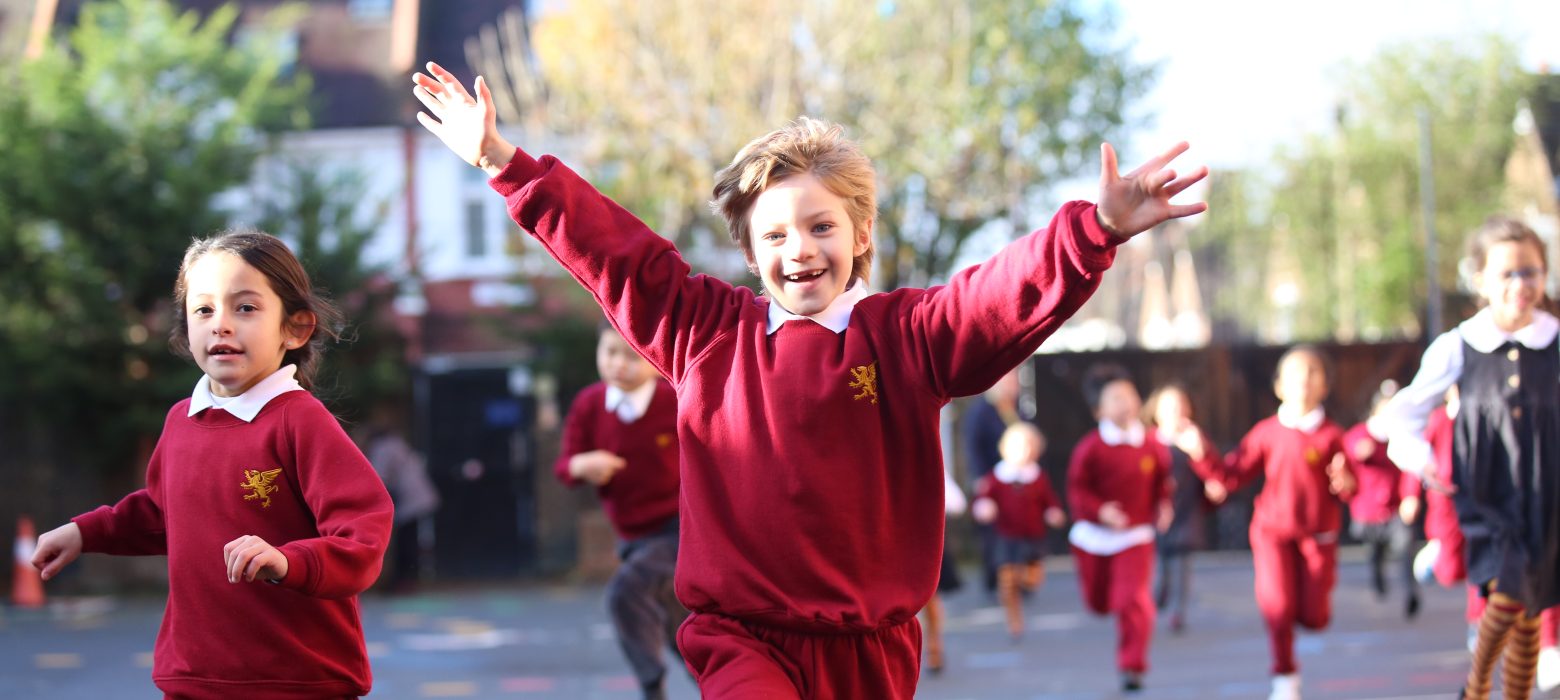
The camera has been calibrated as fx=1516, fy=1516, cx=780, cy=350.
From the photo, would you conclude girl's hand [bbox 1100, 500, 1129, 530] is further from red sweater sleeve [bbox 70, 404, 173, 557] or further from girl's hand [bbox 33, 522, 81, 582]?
girl's hand [bbox 33, 522, 81, 582]

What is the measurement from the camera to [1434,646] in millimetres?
9656

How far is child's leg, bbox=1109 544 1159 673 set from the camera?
7.90 meters

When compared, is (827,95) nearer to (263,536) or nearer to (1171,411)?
(1171,411)

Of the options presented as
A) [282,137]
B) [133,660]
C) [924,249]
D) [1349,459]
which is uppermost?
[282,137]

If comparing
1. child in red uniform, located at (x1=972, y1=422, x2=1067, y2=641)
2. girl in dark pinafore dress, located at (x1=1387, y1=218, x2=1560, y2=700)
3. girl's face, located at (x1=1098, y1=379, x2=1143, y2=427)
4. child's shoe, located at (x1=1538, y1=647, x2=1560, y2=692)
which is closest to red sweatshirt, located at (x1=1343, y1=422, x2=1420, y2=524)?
girl's face, located at (x1=1098, y1=379, x2=1143, y2=427)

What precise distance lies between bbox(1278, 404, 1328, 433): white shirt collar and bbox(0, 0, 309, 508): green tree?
11.0 m

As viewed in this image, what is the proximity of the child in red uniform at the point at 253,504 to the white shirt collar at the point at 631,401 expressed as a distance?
3048 millimetres

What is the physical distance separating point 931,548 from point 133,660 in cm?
859

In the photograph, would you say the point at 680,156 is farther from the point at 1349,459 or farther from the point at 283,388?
the point at 283,388

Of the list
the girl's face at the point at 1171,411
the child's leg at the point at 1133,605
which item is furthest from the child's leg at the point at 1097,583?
the girl's face at the point at 1171,411

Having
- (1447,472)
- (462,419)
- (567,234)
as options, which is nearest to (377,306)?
(462,419)

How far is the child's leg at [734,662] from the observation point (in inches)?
127

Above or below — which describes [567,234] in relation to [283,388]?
above

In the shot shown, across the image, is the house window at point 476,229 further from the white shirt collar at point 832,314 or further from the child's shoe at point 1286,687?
the white shirt collar at point 832,314
